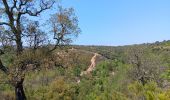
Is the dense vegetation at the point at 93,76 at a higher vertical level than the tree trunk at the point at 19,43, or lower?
lower

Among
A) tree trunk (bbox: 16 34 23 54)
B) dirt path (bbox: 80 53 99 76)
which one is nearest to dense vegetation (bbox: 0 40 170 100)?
tree trunk (bbox: 16 34 23 54)

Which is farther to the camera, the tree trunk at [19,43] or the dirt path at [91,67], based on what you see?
the dirt path at [91,67]

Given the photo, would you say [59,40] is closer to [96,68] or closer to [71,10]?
[71,10]

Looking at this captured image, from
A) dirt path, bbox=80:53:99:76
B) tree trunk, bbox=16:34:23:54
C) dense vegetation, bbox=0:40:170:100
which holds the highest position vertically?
tree trunk, bbox=16:34:23:54

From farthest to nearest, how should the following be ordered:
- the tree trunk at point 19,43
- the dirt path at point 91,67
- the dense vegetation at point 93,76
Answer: the dirt path at point 91,67, the dense vegetation at point 93,76, the tree trunk at point 19,43

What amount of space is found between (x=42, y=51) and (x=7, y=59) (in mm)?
1069

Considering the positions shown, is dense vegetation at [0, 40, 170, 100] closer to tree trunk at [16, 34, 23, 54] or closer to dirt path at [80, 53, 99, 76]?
tree trunk at [16, 34, 23, 54]

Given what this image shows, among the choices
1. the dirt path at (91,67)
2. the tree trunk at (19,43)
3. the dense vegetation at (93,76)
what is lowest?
the dirt path at (91,67)

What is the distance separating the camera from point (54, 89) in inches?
1948

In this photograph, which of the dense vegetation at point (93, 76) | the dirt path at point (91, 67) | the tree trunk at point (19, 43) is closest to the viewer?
Result: the tree trunk at point (19, 43)

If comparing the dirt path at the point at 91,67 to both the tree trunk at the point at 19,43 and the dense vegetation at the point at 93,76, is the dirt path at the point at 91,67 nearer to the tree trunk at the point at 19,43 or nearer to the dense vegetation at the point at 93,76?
the dense vegetation at the point at 93,76

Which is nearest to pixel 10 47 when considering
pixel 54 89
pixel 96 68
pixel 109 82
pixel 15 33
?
pixel 15 33

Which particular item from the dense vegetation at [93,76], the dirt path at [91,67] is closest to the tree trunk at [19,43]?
the dense vegetation at [93,76]

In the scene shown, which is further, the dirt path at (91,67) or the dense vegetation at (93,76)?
the dirt path at (91,67)
